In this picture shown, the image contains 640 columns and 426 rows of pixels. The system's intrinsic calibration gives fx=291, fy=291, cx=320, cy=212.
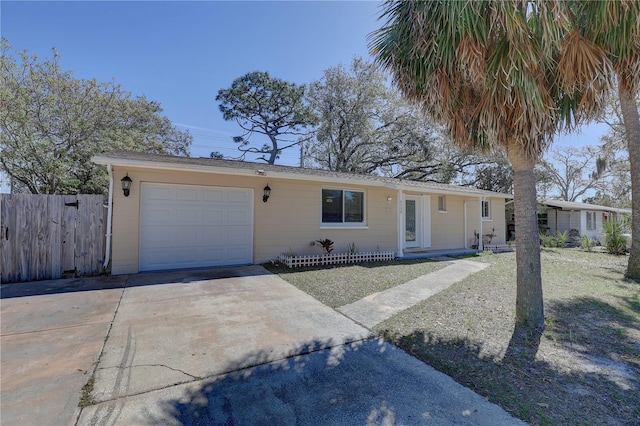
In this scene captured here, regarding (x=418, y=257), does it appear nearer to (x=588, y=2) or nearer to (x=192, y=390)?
(x=588, y=2)

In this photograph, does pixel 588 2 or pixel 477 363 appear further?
pixel 588 2

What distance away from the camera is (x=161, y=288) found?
6.00 metres

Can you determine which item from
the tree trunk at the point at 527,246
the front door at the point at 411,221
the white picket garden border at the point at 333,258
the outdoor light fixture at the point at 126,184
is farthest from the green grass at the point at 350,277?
the outdoor light fixture at the point at 126,184

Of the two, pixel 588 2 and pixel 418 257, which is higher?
pixel 588 2

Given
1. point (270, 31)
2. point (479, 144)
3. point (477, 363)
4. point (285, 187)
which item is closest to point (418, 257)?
point (285, 187)

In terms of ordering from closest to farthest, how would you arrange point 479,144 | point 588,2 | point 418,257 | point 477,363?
point 477,363 → point 588,2 → point 479,144 → point 418,257

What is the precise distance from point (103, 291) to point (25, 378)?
3282 millimetres

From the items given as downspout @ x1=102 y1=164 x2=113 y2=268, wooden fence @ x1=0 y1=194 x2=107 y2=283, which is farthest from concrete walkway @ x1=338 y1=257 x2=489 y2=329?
wooden fence @ x1=0 y1=194 x2=107 y2=283

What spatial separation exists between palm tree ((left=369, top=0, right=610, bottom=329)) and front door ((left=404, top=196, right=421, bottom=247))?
24.1 ft

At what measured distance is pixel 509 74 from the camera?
12.0ft

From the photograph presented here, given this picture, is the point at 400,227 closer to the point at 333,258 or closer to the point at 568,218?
the point at 333,258

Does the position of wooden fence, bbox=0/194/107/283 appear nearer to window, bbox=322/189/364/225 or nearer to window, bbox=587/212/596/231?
window, bbox=322/189/364/225

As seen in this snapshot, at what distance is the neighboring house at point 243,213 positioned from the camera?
24.2ft

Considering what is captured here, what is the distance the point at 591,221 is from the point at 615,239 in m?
10.2
